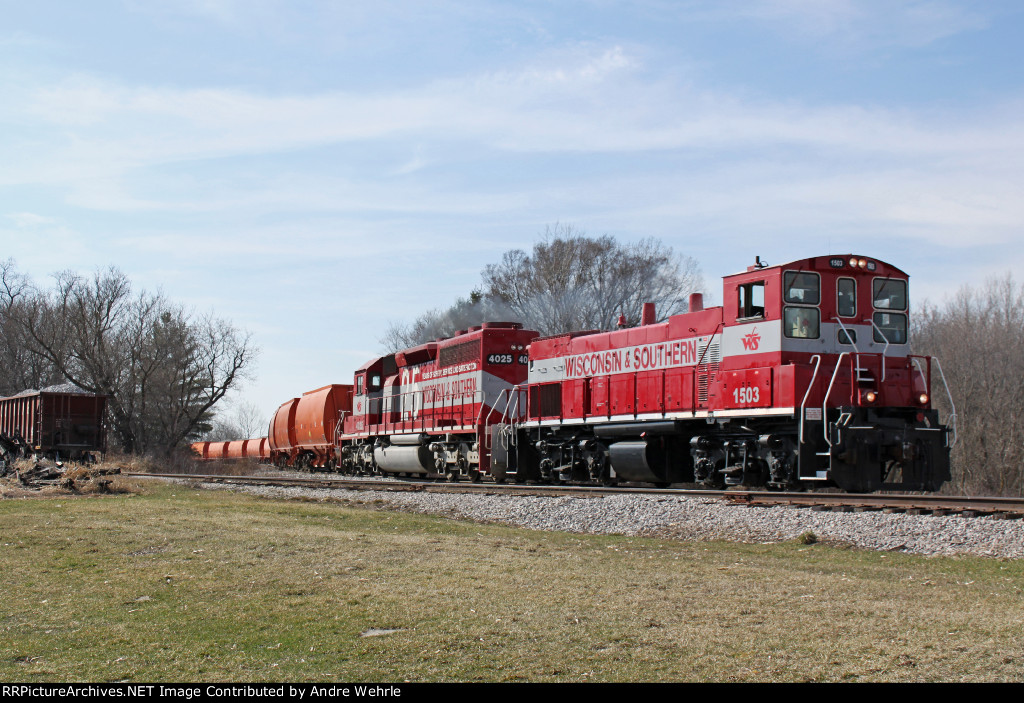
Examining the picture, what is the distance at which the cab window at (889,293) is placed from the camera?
16.0m

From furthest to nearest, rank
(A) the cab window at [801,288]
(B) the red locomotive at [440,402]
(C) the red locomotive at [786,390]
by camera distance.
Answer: (B) the red locomotive at [440,402] < (A) the cab window at [801,288] < (C) the red locomotive at [786,390]

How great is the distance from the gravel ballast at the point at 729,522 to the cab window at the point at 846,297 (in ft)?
13.4

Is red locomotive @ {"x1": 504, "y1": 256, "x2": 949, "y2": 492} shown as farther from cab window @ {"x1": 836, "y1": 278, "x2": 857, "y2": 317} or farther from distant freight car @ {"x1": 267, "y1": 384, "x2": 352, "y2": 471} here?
distant freight car @ {"x1": 267, "y1": 384, "x2": 352, "y2": 471}

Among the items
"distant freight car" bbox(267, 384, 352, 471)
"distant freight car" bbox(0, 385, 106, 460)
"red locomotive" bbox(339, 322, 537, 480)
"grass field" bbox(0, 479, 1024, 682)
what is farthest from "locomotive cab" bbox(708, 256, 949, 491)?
"distant freight car" bbox(0, 385, 106, 460)

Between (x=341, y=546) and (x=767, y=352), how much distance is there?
27.1 ft

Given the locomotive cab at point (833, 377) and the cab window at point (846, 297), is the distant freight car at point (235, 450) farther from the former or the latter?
the cab window at point (846, 297)

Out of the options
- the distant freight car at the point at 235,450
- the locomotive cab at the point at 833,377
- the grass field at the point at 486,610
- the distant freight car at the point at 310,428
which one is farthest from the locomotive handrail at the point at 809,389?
the distant freight car at the point at 235,450

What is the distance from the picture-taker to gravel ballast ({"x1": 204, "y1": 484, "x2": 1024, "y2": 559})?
1046 cm

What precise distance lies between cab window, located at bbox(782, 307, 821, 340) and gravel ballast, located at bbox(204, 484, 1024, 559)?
318 centimetres

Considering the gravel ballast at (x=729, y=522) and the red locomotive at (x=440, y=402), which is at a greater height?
Result: the red locomotive at (x=440, y=402)

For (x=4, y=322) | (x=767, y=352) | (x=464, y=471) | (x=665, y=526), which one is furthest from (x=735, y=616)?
(x=4, y=322)

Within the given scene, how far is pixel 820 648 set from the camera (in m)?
5.61

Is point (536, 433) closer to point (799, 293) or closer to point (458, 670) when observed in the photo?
point (799, 293)

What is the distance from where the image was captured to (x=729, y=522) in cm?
1230
